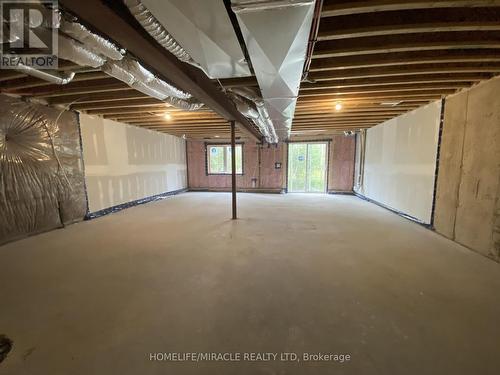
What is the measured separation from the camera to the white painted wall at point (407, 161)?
11.8ft

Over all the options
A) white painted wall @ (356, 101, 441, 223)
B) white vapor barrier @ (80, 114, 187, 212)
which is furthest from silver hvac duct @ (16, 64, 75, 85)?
white painted wall @ (356, 101, 441, 223)

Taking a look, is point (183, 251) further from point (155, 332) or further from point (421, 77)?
point (421, 77)

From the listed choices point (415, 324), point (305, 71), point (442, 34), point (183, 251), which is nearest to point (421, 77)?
point (442, 34)

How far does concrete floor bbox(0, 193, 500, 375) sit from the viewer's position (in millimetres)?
1220

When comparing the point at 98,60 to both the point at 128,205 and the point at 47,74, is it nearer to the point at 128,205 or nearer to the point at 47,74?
the point at 47,74

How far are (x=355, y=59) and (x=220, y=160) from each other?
648cm

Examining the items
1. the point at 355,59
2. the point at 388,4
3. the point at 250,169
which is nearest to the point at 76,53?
the point at 388,4

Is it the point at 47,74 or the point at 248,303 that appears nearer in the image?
the point at 248,303

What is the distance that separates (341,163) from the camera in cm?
735

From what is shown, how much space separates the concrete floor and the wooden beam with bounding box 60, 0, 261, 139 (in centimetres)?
182

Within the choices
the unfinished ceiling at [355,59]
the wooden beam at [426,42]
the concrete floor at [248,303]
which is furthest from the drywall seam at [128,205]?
the wooden beam at [426,42]

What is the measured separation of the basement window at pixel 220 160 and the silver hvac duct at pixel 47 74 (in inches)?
231

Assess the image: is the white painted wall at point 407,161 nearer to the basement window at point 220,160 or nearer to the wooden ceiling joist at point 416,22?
the wooden ceiling joist at point 416,22

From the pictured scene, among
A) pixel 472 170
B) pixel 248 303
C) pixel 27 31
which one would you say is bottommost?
pixel 248 303
